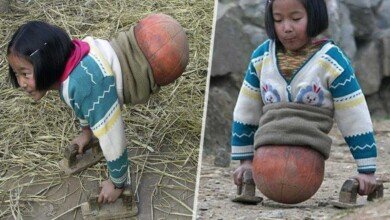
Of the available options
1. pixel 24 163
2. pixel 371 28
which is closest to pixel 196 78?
pixel 24 163

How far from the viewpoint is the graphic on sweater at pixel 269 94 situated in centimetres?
260

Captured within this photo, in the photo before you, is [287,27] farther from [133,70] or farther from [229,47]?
[229,47]

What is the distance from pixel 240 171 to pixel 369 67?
7.83 ft

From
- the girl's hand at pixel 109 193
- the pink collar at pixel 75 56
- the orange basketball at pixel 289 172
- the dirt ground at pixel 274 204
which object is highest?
the pink collar at pixel 75 56

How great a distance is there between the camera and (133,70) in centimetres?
288

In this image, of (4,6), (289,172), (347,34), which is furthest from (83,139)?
(347,34)

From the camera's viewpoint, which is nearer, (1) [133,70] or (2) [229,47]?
(1) [133,70]

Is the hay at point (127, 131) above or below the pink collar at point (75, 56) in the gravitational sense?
below

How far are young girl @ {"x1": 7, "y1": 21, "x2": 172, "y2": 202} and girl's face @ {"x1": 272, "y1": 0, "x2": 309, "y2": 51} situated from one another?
640mm

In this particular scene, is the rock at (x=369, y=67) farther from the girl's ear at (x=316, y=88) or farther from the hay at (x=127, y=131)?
the girl's ear at (x=316, y=88)

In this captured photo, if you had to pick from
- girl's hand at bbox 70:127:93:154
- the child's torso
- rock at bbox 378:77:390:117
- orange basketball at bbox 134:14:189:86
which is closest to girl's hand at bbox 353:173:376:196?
the child's torso

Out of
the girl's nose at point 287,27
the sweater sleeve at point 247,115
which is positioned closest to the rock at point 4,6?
the sweater sleeve at point 247,115

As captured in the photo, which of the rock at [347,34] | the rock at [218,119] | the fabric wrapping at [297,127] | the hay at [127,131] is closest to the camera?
the fabric wrapping at [297,127]

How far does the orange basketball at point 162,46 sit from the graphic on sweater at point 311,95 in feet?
2.04
